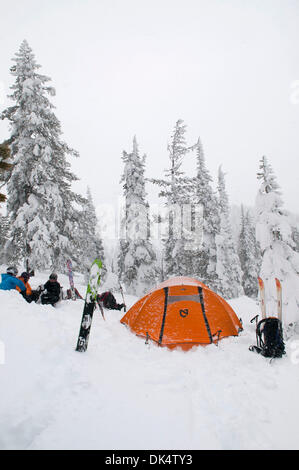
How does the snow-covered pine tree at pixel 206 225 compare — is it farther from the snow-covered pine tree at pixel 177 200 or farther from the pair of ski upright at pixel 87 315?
the pair of ski upright at pixel 87 315

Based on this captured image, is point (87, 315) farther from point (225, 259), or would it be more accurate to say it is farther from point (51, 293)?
point (225, 259)

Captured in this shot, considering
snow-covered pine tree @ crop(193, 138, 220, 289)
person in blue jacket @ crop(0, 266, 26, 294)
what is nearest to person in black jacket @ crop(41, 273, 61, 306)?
person in blue jacket @ crop(0, 266, 26, 294)

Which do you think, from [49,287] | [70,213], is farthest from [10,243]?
[49,287]

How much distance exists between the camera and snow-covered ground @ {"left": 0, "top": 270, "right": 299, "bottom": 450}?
292cm

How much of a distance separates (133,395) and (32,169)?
1472cm

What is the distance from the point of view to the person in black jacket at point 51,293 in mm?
8812

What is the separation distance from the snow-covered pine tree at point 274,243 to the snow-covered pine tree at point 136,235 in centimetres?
1173

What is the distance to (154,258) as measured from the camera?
21.3 meters

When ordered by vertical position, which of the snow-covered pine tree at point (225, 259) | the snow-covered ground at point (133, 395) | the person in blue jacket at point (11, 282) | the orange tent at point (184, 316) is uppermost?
the snow-covered pine tree at point (225, 259)

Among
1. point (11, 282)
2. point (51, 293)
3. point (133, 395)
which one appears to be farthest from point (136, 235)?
point (133, 395)

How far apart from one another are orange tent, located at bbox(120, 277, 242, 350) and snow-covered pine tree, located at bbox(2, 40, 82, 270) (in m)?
10.0

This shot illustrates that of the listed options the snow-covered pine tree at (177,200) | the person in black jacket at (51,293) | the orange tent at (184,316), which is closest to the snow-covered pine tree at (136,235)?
the snow-covered pine tree at (177,200)
